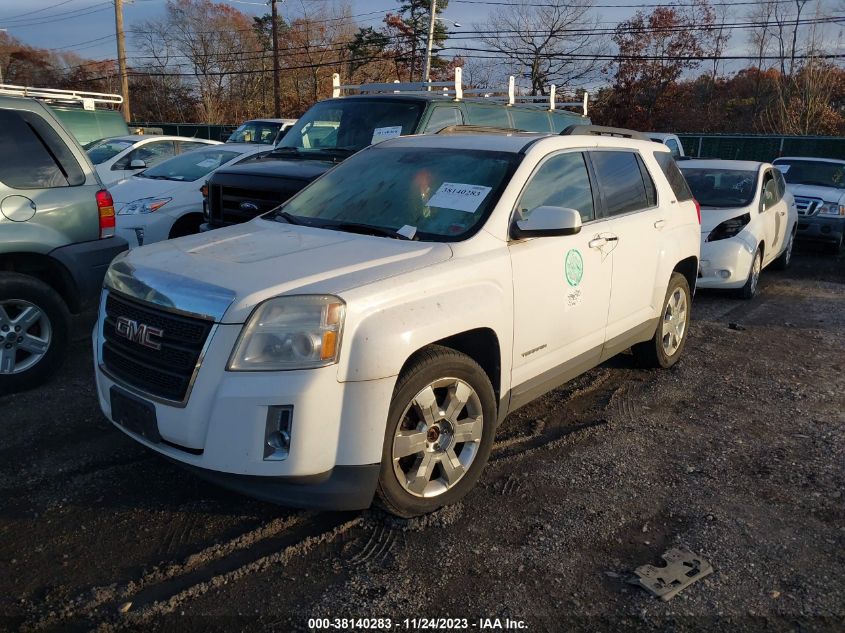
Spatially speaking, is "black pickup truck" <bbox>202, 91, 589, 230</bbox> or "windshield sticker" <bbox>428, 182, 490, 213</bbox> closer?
"windshield sticker" <bbox>428, 182, 490, 213</bbox>

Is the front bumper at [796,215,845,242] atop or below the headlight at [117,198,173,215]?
below

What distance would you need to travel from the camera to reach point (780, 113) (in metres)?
34.1

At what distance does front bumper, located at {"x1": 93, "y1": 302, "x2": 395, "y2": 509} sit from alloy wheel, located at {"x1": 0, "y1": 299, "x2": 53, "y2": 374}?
243cm

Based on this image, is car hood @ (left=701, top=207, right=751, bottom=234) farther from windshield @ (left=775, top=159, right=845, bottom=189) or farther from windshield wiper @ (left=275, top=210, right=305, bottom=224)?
windshield @ (left=775, top=159, right=845, bottom=189)

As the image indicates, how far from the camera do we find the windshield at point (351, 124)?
7785 millimetres

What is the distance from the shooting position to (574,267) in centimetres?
427

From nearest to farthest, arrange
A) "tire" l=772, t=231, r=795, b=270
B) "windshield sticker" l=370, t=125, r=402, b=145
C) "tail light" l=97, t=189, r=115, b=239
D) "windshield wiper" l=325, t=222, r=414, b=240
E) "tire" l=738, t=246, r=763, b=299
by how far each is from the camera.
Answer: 1. "windshield wiper" l=325, t=222, r=414, b=240
2. "tail light" l=97, t=189, r=115, b=239
3. "windshield sticker" l=370, t=125, r=402, b=145
4. "tire" l=738, t=246, r=763, b=299
5. "tire" l=772, t=231, r=795, b=270

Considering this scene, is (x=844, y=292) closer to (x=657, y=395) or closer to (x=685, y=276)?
(x=685, y=276)

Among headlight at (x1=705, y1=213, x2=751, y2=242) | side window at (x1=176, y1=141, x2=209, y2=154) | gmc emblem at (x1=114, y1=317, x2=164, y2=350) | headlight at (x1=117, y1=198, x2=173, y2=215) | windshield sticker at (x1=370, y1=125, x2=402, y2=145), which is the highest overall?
windshield sticker at (x1=370, y1=125, x2=402, y2=145)

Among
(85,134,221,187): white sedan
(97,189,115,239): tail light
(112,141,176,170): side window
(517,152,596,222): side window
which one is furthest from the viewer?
(112,141,176,170): side window

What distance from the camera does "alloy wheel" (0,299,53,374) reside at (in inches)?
193

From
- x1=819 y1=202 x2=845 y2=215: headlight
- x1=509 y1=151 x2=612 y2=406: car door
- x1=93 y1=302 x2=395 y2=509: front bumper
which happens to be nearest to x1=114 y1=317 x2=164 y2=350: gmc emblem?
x1=93 y1=302 x2=395 y2=509: front bumper

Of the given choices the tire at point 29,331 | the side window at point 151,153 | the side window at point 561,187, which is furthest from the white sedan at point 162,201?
the side window at point 561,187

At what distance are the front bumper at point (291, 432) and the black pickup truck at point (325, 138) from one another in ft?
13.8
